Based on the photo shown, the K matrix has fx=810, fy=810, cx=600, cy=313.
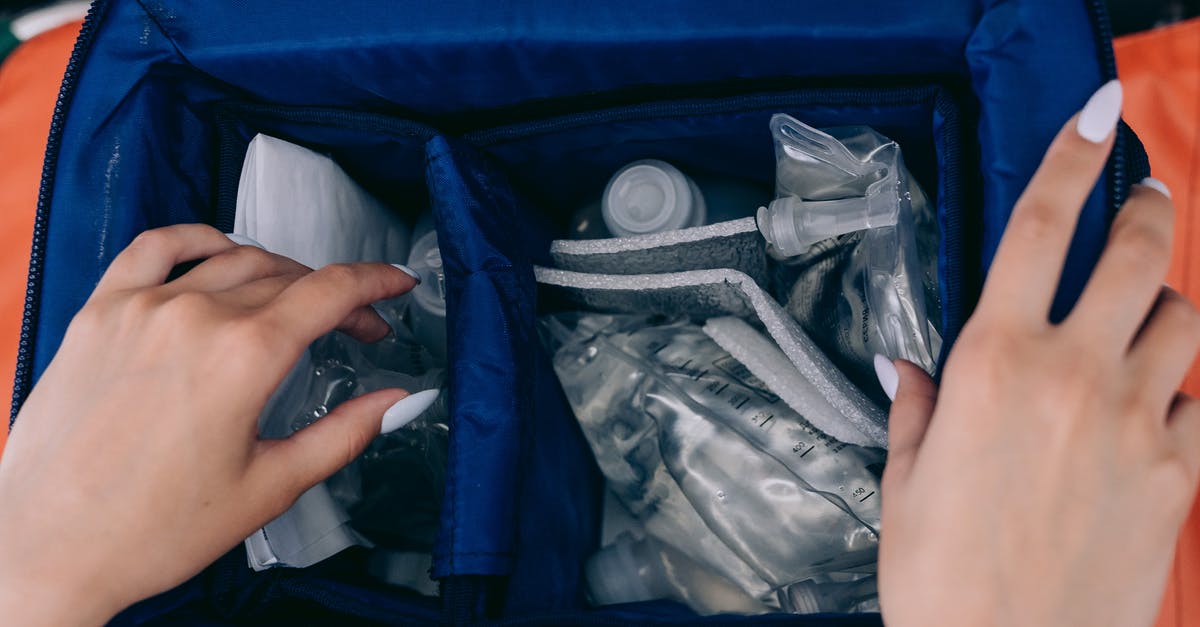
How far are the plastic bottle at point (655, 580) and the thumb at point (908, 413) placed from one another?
0.28 m

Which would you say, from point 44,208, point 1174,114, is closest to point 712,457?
point 44,208

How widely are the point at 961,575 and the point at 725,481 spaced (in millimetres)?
235

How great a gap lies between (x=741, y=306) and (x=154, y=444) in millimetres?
419

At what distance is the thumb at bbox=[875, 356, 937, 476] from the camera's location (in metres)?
0.44

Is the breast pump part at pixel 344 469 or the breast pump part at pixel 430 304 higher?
the breast pump part at pixel 430 304

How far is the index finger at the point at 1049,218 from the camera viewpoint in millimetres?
393

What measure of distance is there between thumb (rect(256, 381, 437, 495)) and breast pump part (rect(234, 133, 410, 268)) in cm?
17

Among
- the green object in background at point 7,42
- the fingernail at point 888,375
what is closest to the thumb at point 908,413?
the fingernail at point 888,375

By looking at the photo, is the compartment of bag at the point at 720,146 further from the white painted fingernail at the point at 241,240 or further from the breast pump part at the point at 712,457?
the white painted fingernail at the point at 241,240

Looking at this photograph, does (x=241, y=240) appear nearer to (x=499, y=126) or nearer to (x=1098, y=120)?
(x=499, y=126)

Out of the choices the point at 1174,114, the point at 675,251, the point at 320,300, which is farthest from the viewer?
the point at 1174,114

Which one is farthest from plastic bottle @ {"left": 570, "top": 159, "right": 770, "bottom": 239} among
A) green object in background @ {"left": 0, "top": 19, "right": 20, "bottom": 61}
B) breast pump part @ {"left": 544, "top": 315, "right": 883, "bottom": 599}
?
green object in background @ {"left": 0, "top": 19, "right": 20, "bottom": 61}

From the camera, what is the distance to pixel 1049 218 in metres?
0.39

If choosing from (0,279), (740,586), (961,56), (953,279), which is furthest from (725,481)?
(0,279)
